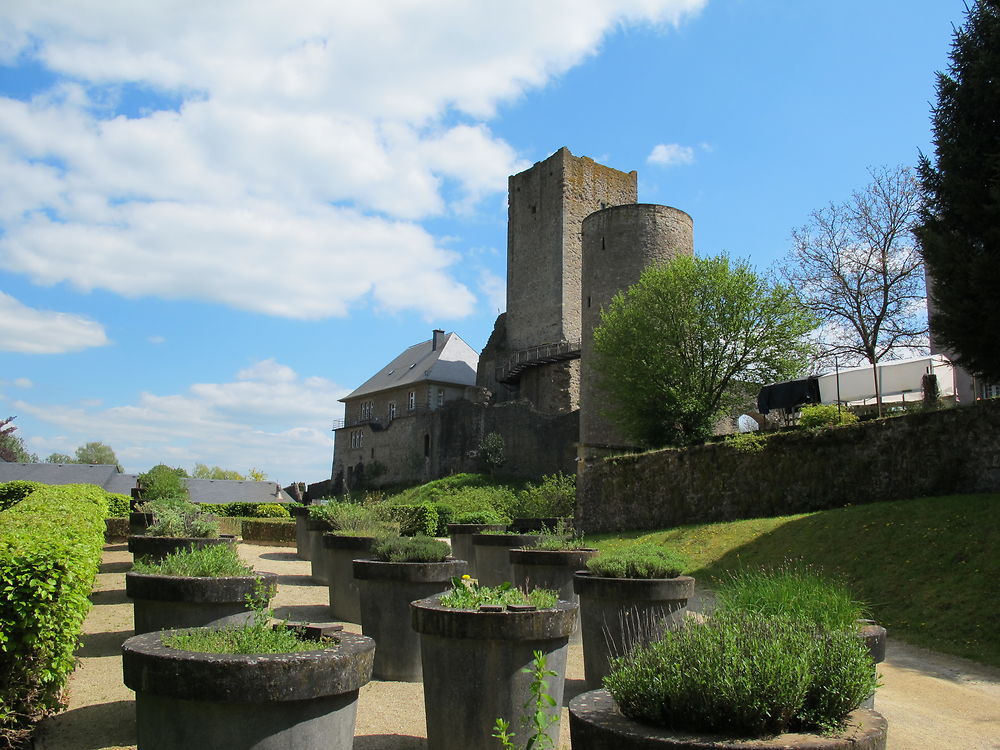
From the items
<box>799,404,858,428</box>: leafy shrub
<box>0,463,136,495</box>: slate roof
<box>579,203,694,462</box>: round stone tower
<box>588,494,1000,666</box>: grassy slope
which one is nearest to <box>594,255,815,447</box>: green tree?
<box>579,203,694,462</box>: round stone tower

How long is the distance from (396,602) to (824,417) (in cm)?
1331

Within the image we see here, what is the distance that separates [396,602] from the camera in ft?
22.1

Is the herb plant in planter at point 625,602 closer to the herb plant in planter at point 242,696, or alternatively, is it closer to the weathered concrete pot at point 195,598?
the weathered concrete pot at point 195,598

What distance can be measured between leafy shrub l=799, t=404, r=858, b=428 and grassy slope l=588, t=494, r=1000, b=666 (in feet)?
8.21

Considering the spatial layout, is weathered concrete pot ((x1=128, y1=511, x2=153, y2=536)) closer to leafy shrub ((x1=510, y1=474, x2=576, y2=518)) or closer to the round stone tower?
leafy shrub ((x1=510, y1=474, x2=576, y2=518))

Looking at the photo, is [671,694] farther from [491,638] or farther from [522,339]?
[522,339]

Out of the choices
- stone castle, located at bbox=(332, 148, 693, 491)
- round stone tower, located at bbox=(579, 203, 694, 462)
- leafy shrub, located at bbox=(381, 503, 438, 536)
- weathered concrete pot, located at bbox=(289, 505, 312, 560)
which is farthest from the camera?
stone castle, located at bbox=(332, 148, 693, 491)

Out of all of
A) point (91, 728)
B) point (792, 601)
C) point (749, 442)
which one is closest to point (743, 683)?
point (792, 601)

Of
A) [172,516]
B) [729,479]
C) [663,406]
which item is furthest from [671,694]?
[663,406]

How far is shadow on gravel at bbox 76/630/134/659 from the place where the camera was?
724cm

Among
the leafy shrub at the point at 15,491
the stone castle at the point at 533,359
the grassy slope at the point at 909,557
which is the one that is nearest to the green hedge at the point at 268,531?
the leafy shrub at the point at 15,491

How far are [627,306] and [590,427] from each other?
6.32m

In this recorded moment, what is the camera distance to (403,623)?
670 centimetres

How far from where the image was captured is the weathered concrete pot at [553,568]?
773 centimetres
